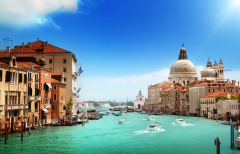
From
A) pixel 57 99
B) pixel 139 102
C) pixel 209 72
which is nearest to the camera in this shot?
pixel 57 99

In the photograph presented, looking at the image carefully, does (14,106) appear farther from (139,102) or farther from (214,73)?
(139,102)

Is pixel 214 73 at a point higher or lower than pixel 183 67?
lower

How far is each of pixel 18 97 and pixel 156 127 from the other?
17286mm

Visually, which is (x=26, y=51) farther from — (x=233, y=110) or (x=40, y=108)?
(x=233, y=110)

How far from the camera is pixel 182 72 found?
123 meters

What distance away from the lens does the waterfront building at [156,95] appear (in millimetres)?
120681

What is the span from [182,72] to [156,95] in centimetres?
1280

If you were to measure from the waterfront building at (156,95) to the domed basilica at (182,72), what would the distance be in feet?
11.5

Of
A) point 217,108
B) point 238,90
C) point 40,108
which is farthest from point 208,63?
point 40,108

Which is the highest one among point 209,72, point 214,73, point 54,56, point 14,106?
point 209,72

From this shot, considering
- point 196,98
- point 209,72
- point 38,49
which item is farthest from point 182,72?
point 38,49

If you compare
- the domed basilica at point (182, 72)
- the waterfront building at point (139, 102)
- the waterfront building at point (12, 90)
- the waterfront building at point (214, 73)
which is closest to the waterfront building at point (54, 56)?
the waterfront building at point (12, 90)

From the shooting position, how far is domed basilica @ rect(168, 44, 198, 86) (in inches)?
4825

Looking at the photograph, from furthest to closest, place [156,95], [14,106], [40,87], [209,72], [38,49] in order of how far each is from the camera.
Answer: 1. [156,95]
2. [209,72]
3. [38,49]
4. [40,87]
5. [14,106]
